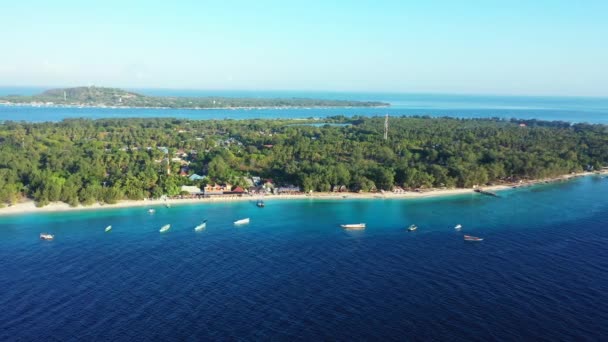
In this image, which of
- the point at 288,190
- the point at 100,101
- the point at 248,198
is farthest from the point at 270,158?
the point at 100,101

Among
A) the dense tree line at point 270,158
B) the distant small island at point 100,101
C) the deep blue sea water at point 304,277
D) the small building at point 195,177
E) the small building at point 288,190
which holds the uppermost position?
the distant small island at point 100,101

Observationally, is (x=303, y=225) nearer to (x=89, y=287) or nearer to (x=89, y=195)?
(x=89, y=287)

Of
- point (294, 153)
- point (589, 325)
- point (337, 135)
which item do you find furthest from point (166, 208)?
point (337, 135)

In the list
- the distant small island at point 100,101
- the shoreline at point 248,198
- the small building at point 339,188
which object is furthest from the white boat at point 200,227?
the distant small island at point 100,101

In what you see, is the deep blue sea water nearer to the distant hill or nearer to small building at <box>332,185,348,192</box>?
small building at <box>332,185,348,192</box>

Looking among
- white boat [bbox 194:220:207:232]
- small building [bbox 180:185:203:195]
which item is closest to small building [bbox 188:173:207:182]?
small building [bbox 180:185:203:195]

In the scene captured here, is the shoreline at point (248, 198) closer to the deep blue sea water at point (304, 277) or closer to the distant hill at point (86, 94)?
the deep blue sea water at point (304, 277)

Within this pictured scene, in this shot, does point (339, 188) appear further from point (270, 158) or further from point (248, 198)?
point (270, 158)
